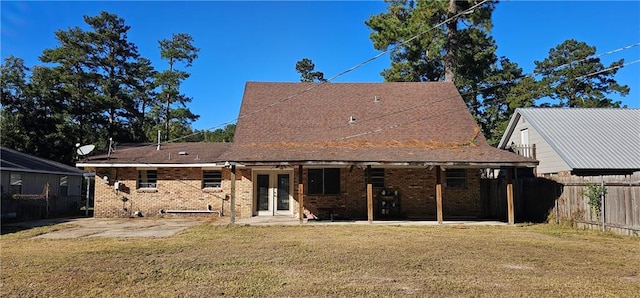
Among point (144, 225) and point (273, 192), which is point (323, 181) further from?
point (144, 225)

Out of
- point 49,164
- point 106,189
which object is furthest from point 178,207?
point 49,164

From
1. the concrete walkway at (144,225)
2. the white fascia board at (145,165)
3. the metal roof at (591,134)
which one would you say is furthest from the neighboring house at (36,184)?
the metal roof at (591,134)

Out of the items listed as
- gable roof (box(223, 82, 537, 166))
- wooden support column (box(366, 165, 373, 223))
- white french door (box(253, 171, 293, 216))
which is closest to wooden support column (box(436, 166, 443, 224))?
gable roof (box(223, 82, 537, 166))

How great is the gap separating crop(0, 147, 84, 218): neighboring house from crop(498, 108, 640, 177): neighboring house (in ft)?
65.2

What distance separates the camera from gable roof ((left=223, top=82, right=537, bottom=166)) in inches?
594

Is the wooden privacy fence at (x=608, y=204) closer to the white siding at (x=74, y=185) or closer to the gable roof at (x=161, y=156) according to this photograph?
the gable roof at (x=161, y=156)

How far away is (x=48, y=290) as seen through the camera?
5.86 m

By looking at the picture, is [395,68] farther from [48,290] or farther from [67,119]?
[48,290]

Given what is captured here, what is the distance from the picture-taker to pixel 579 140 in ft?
56.7

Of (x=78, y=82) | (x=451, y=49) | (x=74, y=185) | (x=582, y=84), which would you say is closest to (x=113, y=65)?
(x=78, y=82)

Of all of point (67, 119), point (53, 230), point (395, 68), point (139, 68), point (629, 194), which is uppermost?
point (139, 68)

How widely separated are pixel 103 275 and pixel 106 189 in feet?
40.7

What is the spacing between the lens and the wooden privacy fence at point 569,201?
11344mm

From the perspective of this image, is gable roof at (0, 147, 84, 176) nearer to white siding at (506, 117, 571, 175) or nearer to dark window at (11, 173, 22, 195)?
dark window at (11, 173, 22, 195)
